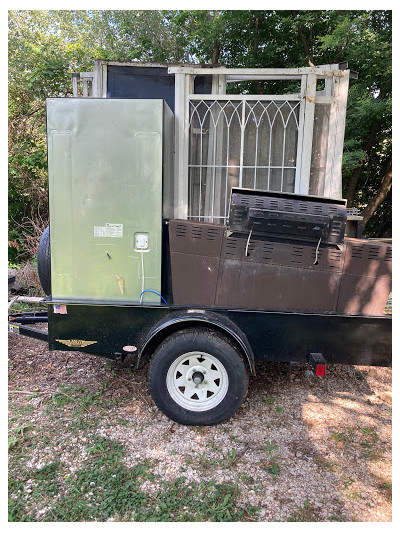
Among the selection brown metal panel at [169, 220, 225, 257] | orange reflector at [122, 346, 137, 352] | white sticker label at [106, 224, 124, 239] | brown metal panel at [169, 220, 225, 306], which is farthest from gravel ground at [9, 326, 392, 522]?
white sticker label at [106, 224, 124, 239]

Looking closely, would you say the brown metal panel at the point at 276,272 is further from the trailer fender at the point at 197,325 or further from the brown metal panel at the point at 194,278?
the trailer fender at the point at 197,325

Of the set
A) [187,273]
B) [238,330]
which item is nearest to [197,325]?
[238,330]

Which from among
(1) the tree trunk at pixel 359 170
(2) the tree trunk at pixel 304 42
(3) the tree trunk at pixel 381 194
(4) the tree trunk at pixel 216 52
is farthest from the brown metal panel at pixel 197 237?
(4) the tree trunk at pixel 216 52

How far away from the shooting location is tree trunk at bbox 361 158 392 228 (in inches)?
Answer: 360

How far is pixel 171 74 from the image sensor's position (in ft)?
13.9

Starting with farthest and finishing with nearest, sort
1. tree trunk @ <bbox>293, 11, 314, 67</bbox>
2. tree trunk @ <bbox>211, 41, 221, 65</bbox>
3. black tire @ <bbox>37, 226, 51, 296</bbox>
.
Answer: tree trunk @ <bbox>211, 41, 221, 65</bbox> < tree trunk @ <bbox>293, 11, 314, 67</bbox> < black tire @ <bbox>37, 226, 51, 296</bbox>

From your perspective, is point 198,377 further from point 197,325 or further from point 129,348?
point 129,348

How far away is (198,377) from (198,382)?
0.04m

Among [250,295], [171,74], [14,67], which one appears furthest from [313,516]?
[14,67]

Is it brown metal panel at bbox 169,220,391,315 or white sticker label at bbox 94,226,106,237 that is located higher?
white sticker label at bbox 94,226,106,237

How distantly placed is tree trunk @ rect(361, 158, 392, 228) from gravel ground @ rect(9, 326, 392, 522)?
662 centimetres

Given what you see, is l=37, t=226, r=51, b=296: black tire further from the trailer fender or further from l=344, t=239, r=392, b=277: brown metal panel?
l=344, t=239, r=392, b=277: brown metal panel

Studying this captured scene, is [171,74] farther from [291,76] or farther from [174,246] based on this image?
[174,246]

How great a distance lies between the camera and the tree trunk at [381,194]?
9.16 meters
